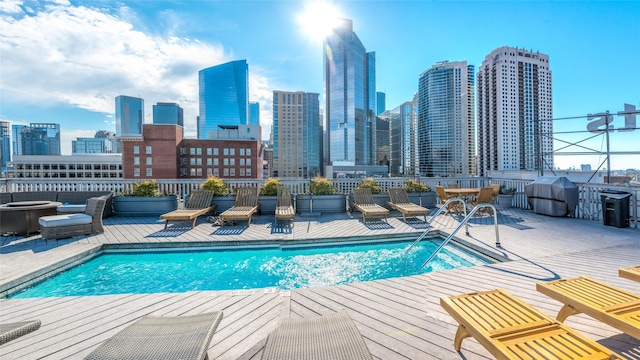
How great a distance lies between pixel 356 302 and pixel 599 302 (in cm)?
179

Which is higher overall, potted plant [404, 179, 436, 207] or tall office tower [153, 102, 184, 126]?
tall office tower [153, 102, 184, 126]

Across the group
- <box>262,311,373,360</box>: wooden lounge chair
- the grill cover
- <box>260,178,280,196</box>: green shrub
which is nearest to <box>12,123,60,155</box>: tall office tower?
<box>260,178,280,196</box>: green shrub

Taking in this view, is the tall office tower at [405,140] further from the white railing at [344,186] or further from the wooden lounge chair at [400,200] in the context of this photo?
the wooden lounge chair at [400,200]

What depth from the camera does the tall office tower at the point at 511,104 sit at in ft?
130

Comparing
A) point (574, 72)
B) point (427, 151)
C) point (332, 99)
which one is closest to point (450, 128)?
point (427, 151)

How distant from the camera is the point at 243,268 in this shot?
4.36 meters

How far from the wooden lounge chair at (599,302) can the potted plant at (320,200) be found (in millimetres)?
6034

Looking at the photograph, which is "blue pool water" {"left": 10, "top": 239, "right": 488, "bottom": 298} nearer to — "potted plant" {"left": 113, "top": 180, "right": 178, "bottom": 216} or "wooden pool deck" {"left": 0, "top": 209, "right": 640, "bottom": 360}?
"wooden pool deck" {"left": 0, "top": 209, "right": 640, "bottom": 360}

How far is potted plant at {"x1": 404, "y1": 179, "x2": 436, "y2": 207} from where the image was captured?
8414 mm

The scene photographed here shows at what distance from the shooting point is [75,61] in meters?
7.84

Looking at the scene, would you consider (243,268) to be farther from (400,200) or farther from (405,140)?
(405,140)

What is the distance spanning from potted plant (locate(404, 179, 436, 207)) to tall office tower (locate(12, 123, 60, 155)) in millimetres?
95327

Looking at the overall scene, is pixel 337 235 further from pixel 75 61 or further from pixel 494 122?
pixel 494 122

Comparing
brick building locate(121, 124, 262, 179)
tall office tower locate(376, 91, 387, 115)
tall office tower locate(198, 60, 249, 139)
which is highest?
tall office tower locate(376, 91, 387, 115)
